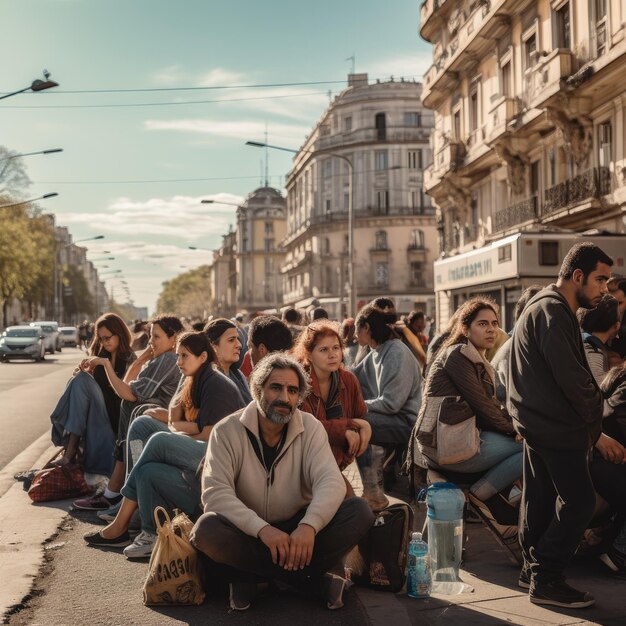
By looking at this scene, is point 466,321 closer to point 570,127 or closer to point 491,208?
point 570,127

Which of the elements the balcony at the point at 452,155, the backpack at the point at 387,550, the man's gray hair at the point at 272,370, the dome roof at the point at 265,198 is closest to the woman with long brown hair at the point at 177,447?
the man's gray hair at the point at 272,370

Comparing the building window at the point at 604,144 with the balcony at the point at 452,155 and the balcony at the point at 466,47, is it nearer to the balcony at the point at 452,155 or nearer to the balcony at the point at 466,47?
the balcony at the point at 466,47

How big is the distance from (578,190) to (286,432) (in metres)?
21.0

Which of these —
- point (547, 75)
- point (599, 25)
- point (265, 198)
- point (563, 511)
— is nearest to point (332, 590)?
point (563, 511)

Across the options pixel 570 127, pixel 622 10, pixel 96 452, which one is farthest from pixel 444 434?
pixel 570 127

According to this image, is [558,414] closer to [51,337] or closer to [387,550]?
[387,550]

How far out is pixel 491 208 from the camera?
113ft

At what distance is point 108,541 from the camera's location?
727cm

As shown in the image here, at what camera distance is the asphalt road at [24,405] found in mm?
14125

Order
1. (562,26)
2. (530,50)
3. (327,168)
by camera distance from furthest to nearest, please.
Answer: (327,168)
(530,50)
(562,26)

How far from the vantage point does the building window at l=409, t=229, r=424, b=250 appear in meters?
79.8

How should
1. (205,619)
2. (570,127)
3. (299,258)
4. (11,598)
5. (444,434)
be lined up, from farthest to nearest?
(299,258) < (570,127) < (444,434) < (11,598) < (205,619)

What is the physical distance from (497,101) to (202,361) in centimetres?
2487

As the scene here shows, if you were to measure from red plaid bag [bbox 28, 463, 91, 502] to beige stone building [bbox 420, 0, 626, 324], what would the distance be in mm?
9654
